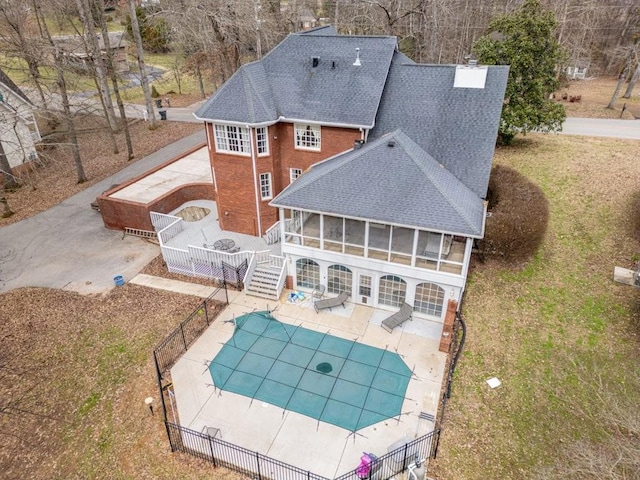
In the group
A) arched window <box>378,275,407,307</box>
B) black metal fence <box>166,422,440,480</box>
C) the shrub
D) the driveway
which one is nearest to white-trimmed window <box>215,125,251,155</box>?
the driveway

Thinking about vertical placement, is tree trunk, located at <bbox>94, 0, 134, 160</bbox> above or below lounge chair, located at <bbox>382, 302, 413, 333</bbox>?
above

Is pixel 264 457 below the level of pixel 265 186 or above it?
below

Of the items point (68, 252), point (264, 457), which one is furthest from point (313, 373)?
point (68, 252)

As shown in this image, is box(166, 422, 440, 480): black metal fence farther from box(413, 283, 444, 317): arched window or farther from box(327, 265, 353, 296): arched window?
box(327, 265, 353, 296): arched window

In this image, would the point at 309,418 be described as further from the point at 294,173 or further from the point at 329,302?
the point at 294,173

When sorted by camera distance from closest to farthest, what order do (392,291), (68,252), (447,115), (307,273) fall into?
(392,291) < (307,273) < (447,115) < (68,252)

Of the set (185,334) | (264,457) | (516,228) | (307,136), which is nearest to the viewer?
(264,457)

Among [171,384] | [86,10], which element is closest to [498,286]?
[171,384]
